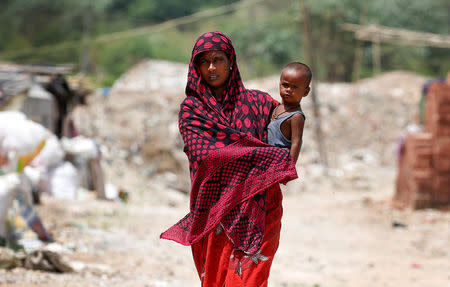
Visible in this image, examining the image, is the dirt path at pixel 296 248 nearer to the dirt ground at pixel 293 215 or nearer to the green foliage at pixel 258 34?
the dirt ground at pixel 293 215

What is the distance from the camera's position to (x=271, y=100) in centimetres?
273

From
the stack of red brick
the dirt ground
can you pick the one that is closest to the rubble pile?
the dirt ground

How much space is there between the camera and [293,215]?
9.06m

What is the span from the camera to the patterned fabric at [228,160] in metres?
2.53

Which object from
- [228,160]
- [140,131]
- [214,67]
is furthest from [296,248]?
[140,131]

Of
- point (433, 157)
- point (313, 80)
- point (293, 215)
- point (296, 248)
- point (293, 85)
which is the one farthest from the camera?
point (313, 80)

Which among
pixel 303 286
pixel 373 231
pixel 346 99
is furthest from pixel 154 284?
pixel 346 99

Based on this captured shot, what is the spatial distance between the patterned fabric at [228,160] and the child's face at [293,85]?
19 cm

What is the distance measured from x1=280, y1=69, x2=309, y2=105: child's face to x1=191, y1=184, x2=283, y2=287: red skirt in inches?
16.2

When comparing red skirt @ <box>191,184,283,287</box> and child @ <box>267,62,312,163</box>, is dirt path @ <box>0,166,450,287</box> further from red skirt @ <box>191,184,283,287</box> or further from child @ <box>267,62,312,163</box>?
child @ <box>267,62,312,163</box>

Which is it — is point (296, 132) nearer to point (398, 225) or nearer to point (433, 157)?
point (398, 225)

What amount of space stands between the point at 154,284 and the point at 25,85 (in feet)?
17.6

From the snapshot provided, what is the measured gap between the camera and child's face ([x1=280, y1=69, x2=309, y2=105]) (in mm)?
2490

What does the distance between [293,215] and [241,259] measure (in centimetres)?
661
